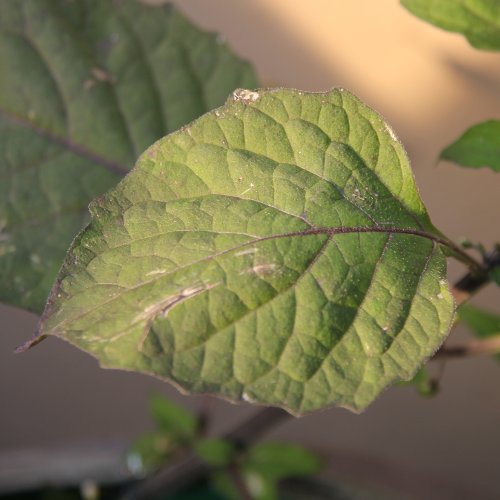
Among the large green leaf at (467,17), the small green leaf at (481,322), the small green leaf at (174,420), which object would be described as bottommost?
the small green leaf at (174,420)

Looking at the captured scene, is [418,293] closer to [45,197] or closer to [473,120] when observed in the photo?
[45,197]

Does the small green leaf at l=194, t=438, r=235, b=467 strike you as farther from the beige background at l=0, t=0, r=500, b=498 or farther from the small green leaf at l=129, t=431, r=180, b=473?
the beige background at l=0, t=0, r=500, b=498

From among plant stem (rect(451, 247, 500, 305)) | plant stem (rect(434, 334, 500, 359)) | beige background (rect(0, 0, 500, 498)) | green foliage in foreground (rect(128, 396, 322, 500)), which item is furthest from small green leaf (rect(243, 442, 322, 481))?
plant stem (rect(451, 247, 500, 305))

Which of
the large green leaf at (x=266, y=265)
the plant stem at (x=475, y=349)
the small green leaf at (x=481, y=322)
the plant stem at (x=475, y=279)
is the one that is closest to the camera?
the large green leaf at (x=266, y=265)

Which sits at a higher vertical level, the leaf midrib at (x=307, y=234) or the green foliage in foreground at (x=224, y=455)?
the leaf midrib at (x=307, y=234)

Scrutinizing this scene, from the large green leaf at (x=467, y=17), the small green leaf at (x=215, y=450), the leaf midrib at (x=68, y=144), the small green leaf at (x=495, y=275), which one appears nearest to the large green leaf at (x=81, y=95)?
the leaf midrib at (x=68, y=144)

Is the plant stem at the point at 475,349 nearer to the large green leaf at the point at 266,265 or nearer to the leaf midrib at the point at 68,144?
the large green leaf at the point at 266,265

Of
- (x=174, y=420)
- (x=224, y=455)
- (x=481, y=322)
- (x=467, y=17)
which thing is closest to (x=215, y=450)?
(x=224, y=455)

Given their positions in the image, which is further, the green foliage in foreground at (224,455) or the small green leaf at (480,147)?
the green foliage in foreground at (224,455)
